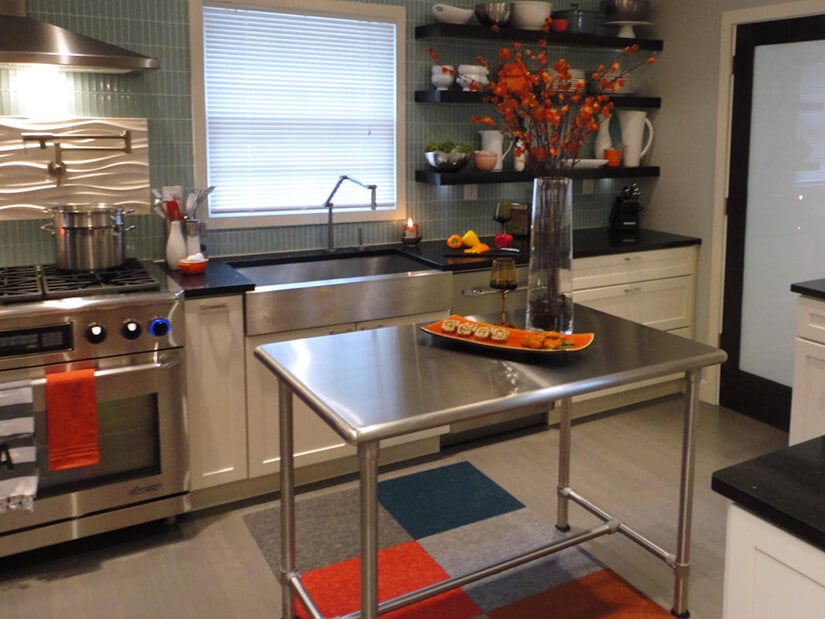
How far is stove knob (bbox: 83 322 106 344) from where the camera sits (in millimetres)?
2723

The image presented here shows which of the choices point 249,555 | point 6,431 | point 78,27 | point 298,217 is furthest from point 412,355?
point 78,27

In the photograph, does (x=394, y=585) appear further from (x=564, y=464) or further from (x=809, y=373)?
(x=809, y=373)

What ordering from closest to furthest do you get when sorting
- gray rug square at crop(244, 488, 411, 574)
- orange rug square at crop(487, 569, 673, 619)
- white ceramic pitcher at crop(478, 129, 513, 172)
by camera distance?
orange rug square at crop(487, 569, 673, 619), gray rug square at crop(244, 488, 411, 574), white ceramic pitcher at crop(478, 129, 513, 172)

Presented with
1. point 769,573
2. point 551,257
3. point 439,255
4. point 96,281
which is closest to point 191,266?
point 96,281

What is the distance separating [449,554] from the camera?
2.91 metres

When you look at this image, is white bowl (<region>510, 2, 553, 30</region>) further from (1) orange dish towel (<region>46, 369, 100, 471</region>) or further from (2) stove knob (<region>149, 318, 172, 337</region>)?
(1) orange dish towel (<region>46, 369, 100, 471</region>)

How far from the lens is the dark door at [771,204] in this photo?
3844mm

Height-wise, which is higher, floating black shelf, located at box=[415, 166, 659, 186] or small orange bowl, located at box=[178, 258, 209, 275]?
floating black shelf, located at box=[415, 166, 659, 186]

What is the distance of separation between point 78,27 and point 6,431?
166 cm

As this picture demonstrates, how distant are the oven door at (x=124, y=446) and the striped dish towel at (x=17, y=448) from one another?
0.04 m

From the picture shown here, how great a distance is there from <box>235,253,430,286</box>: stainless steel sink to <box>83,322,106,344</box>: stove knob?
0.99 metres

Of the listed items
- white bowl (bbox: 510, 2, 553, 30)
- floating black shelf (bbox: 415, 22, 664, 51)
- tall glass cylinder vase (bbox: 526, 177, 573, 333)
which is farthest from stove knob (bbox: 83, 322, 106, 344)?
white bowl (bbox: 510, 2, 553, 30)

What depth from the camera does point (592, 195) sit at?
15.6ft

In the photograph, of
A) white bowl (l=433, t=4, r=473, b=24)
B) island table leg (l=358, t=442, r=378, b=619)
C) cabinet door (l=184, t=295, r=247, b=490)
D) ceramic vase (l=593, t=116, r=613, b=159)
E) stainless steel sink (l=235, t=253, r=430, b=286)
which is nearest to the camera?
island table leg (l=358, t=442, r=378, b=619)
